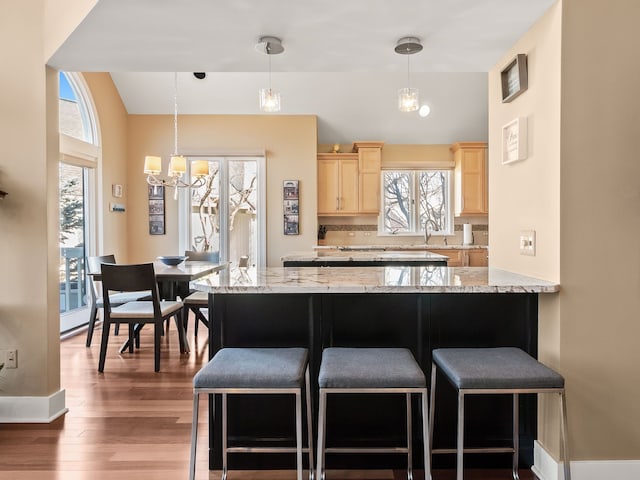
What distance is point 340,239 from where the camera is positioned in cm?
688

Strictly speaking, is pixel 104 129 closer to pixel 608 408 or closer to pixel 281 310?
pixel 281 310

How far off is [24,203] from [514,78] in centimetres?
286

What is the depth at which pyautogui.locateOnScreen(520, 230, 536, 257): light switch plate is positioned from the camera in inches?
82.2

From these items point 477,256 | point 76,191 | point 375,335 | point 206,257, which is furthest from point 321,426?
point 477,256

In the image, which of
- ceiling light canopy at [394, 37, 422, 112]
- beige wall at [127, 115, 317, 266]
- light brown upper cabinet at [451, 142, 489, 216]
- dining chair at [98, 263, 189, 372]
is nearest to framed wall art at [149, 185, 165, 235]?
beige wall at [127, 115, 317, 266]

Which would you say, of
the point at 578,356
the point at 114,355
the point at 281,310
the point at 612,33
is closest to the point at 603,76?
the point at 612,33

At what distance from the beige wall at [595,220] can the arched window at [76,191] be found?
15.6 feet

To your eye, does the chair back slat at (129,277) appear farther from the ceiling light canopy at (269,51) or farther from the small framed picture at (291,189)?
the small framed picture at (291,189)

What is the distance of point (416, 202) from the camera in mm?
6949

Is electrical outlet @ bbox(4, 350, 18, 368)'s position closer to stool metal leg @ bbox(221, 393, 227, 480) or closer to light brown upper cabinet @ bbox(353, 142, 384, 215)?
stool metal leg @ bbox(221, 393, 227, 480)

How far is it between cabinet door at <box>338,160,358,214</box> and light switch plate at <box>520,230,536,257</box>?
4.46m

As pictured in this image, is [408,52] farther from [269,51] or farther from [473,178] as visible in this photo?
[473,178]

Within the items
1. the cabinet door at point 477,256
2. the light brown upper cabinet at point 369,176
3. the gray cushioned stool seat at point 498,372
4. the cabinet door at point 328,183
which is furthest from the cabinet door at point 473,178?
the gray cushioned stool seat at point 498,372

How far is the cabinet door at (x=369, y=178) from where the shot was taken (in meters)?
6.54
